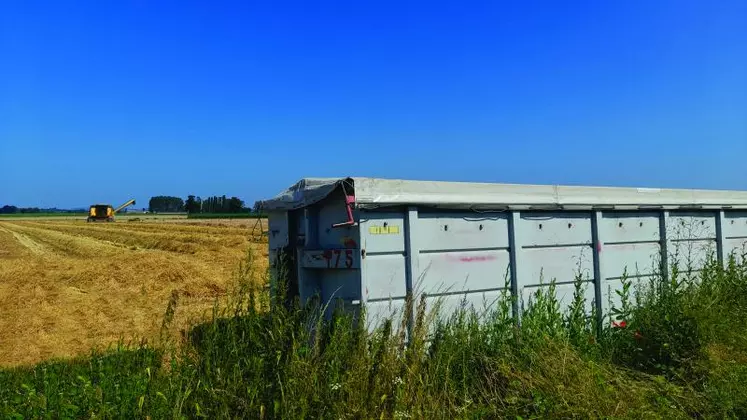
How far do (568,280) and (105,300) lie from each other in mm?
9608

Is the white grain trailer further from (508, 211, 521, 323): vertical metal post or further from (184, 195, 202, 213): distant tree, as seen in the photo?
(184, 195, 202, 213): distant tree

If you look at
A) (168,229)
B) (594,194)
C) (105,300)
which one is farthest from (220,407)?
(168,229)

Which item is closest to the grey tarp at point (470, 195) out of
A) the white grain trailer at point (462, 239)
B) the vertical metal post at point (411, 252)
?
the white grain trailer at point (462, 239)

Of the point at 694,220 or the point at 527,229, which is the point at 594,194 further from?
the point at 694,220

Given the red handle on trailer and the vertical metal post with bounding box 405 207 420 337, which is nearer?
the red handle on trailer

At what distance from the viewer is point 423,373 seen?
4.27 m

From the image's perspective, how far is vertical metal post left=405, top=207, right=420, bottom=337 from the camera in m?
5.30

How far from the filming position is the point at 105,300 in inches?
476

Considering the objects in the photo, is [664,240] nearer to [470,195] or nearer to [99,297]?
[470,195]

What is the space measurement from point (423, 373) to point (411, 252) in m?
1.33

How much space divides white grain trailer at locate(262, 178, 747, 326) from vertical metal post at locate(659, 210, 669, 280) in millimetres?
13

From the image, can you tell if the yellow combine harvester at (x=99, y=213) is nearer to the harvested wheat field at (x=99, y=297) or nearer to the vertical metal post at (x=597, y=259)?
the harvested wheat field at (x=99, y=297)

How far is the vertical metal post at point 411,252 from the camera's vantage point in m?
5.30

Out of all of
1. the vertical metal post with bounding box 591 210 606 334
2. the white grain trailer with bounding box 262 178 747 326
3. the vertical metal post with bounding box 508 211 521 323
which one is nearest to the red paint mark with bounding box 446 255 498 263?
the white grain trailer with bounding box 262 178 747 326
